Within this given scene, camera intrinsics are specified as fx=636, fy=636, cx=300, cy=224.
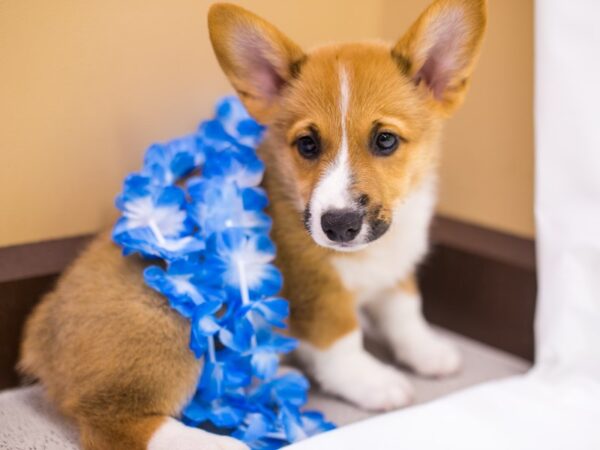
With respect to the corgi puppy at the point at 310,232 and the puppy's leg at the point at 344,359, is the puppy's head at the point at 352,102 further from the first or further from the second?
the puppy's leg at the point at 344,359

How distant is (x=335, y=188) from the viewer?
1526mm

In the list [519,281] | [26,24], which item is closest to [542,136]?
[519,281]

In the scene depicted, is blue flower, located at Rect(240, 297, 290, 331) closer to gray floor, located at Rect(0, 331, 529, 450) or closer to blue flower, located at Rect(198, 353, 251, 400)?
blue flower, located at Rect(198, 353, 251, 400)

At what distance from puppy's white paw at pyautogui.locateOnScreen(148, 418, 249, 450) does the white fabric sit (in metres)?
0.40

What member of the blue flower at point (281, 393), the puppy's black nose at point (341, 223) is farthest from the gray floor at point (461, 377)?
the puppy's black nose at point (341, 223)

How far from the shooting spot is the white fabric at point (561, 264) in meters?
1.73

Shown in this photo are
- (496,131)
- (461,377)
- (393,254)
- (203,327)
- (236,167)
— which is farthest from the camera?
(496,131)

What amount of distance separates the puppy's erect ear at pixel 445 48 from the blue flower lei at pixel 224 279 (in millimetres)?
521

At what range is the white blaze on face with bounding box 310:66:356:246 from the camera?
1.51 meters

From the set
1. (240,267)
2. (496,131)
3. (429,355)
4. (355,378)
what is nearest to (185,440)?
(240,267)

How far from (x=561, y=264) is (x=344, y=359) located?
0.72 meters

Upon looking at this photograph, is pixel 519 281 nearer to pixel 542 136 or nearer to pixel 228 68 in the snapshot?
pixel 542 136

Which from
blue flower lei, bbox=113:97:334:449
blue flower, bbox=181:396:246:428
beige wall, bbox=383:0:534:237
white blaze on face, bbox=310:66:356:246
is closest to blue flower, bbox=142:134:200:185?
blue flower lei, bbox=113:97:334:449

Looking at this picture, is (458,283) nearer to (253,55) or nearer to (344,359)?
(344,359)
